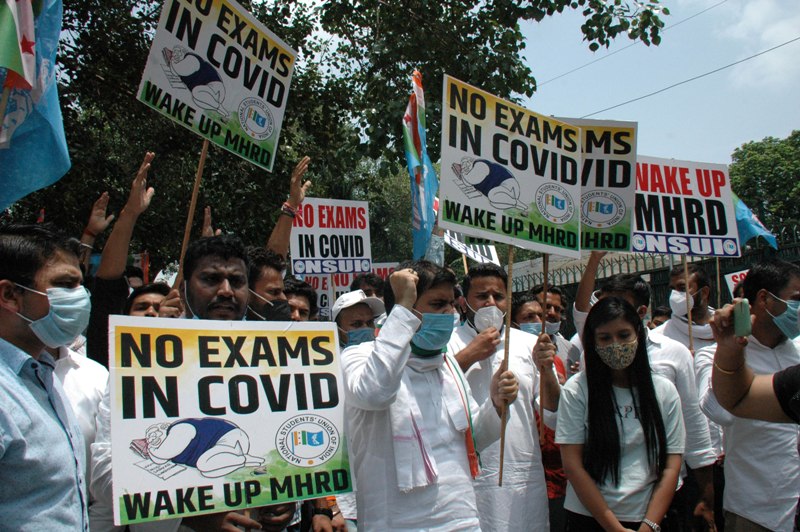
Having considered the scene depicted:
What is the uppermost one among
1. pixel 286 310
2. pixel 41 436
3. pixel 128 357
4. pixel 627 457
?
pixel 286 310

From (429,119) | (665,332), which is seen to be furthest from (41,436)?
(429,119)

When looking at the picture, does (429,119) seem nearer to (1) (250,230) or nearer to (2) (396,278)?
(1) (250,230)

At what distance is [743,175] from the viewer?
31.6 m

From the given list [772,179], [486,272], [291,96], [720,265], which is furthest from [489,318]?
[772,179]

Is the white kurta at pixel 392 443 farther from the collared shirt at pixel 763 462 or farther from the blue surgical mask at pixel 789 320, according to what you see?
the blue surgical mask at pixel 789 320

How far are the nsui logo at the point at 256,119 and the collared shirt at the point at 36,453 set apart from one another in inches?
100

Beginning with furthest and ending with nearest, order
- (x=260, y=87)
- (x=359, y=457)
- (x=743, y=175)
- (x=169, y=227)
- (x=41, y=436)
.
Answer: (x=743, y=175) < (x=169, y=227) < (x=260, y=87) < (x=359, y=457) < (x=41, y=436)

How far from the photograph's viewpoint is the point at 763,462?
3.65 metres

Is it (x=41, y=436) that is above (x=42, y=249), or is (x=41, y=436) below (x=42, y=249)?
below

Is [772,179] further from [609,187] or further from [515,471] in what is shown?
[515,471]

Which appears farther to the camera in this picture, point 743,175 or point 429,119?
point 743,175

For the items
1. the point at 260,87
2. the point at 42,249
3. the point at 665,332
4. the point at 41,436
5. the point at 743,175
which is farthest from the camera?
the point at 743,175

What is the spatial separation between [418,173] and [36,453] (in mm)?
4456

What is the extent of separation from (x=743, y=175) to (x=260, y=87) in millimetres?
31365
